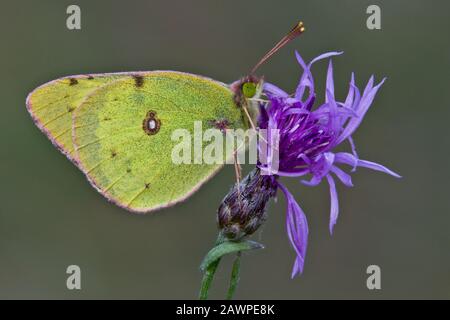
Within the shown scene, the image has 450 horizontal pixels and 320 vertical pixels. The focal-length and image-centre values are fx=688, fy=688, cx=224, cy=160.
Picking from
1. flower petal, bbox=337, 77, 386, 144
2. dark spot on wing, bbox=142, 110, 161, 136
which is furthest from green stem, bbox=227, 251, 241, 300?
dark spot on wing, bbox=142, 110, 161, 136

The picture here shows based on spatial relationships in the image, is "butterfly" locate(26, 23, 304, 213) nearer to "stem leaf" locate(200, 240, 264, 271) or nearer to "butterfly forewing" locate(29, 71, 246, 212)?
"butterfly forewing" locate(29, 71, 246, 212)

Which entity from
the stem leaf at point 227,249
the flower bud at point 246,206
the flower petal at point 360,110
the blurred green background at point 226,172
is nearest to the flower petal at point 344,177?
the flower petal at point 360,110

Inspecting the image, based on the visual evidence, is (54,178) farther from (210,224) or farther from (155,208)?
(155,208)

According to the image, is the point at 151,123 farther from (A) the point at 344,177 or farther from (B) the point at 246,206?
(A) the point at 344,177

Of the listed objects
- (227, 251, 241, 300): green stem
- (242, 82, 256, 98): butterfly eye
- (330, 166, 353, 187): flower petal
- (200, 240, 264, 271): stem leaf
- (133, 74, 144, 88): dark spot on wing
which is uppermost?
(133, 74, 144, 88): dark spot on wing

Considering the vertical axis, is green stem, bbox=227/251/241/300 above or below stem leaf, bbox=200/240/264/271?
below

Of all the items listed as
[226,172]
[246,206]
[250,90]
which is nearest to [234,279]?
[246,206]

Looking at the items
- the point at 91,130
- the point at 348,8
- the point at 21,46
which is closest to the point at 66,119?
the point at 91,130
